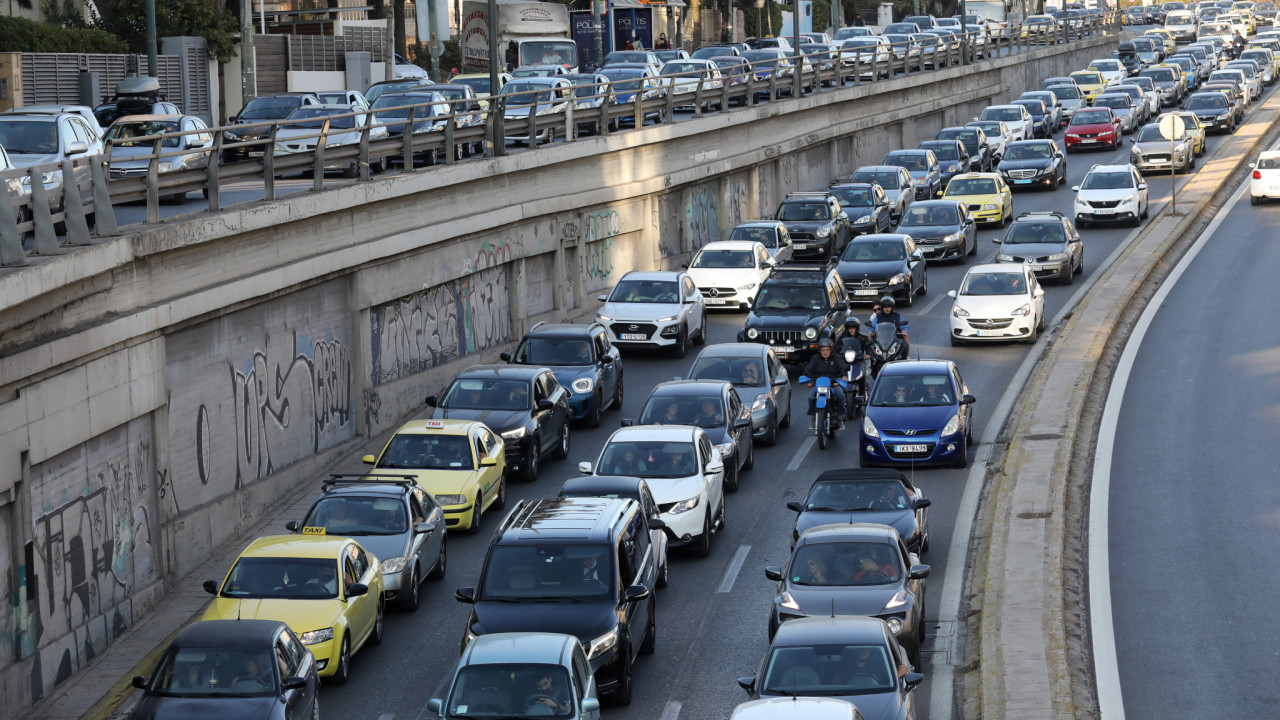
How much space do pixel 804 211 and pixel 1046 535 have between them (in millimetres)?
23308

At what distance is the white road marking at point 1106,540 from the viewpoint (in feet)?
52.4

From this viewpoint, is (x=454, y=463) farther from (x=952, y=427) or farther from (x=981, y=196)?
(x=981, y=196)

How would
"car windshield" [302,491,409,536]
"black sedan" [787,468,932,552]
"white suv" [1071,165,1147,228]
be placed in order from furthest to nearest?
"white suv" [1071,165,1147,228] < "car windshield" [302,491,409,536] < "black sedan" [787,468,932,552]

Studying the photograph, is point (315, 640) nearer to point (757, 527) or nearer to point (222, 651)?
point (222, 651)

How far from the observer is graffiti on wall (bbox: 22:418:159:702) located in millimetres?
18422

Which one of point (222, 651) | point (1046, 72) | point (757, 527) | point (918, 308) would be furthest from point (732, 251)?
point (1046, 72)

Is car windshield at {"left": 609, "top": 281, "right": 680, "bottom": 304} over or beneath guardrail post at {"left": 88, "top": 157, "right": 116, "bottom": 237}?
beneath

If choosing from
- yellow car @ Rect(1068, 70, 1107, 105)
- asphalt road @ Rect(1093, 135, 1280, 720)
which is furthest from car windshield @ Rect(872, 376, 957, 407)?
yellow car @ Rect(1068, 70, 1107, 105)

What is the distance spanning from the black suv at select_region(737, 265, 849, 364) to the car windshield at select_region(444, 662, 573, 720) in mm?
17398

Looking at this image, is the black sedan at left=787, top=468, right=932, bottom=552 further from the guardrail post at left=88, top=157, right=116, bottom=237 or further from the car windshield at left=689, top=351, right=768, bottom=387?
the guardrail post at left=88, top=157, right=116, bottom=237

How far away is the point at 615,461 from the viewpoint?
2164 cm

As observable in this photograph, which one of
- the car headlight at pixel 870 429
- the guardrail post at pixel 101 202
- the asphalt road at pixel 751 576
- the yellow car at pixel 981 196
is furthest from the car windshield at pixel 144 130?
the yellow car at pixel 981 196

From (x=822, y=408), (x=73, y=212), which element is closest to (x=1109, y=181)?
(x=822, y=408)

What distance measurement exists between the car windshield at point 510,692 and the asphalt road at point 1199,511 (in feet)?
17.6
